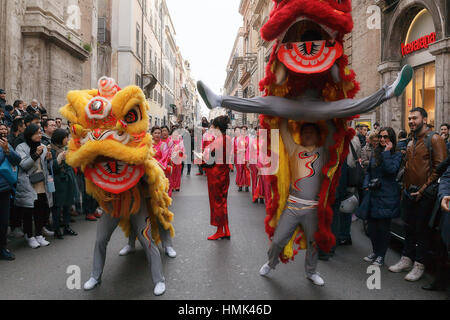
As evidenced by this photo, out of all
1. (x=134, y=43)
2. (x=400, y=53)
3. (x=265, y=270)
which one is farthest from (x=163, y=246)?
(x=134, y=43)

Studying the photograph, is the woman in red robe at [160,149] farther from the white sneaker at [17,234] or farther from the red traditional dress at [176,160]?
the red traditional dress at [176,160]

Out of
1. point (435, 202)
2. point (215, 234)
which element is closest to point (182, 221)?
point (215, 234)

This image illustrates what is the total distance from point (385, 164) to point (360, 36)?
11840mm

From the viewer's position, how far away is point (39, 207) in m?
5.50

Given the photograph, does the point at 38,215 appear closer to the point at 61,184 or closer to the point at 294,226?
the point at 61,184

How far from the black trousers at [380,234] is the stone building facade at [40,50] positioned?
34.2ft

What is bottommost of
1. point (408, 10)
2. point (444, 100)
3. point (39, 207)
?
point (39, 207)

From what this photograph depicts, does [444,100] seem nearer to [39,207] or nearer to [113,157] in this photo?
[113,157]

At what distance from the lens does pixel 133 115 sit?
345 centimetres

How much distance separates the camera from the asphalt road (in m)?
3.63

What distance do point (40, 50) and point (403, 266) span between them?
1203 cm

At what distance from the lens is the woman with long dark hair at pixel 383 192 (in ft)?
14.4

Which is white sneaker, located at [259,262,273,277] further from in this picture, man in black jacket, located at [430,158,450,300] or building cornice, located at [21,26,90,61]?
building cornice, located at [21,26,90,61]

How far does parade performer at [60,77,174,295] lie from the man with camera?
3067 mm
